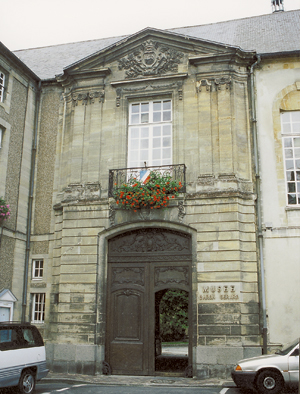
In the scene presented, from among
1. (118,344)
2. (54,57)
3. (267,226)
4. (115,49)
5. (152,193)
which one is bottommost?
(118,344)

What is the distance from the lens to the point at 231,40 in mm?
15352

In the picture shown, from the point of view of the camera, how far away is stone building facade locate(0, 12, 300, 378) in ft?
38.1

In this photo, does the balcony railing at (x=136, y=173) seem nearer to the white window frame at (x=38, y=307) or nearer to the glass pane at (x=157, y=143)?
the glass pane at (x=157, y=143)

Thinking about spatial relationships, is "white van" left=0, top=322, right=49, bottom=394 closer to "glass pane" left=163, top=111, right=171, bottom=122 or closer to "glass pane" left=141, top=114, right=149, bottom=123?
"glass pane" left=141, top=114, right=149, bottom=123

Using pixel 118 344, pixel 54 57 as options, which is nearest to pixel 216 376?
pixel 118 344

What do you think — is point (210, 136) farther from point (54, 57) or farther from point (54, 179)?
point (54, 57)

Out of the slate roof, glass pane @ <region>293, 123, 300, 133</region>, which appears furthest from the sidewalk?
the slate roof

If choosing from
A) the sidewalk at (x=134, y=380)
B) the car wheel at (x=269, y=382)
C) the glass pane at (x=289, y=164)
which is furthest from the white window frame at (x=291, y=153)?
the sidewalk at (x=134, y=380)

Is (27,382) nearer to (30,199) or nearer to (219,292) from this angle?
(219,292)

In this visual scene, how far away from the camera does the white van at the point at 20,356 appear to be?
839 cm

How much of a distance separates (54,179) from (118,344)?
5.27 m

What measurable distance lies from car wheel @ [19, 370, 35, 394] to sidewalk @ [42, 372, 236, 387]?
1762mm

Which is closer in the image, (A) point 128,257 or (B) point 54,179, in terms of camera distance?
(A) point 128,257

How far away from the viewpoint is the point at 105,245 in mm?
12734
